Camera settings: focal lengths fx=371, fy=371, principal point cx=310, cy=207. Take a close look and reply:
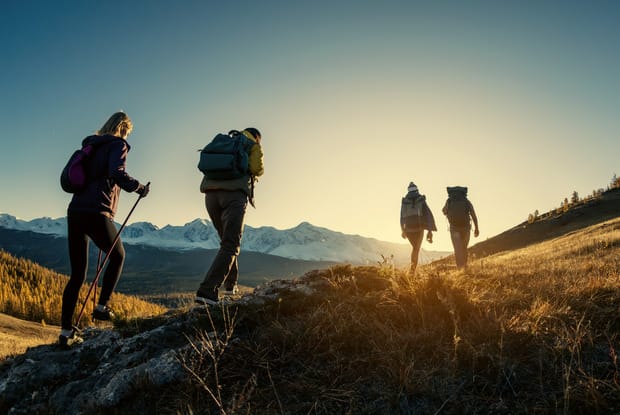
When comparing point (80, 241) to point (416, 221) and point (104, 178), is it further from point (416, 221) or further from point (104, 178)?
point (416, 221)

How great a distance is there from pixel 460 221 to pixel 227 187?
8293 millimetres

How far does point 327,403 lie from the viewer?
2.58m

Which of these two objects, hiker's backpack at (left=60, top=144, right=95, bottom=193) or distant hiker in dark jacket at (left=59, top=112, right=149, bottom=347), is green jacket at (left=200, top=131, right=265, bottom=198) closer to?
distant hiker in dark jacket at (left=59, top=112, right=149, bottom=347)

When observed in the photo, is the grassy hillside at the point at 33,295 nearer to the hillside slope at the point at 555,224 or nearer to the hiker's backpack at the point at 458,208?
the hiker's backpack at the point at 458,208

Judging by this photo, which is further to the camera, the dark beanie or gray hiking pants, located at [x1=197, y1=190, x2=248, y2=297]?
the dark beanie

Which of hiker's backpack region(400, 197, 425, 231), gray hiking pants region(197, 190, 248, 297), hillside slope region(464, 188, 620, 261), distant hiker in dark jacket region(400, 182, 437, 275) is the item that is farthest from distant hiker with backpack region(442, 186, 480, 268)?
hillside slope region(464, 188, 620, 261)

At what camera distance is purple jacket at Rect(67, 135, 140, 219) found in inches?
183

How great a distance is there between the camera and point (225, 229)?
5234mm

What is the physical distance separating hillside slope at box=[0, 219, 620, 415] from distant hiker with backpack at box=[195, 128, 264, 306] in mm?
884

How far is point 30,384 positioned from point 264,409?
2389 millimetres

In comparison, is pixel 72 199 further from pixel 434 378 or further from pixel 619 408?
pixel 619 408

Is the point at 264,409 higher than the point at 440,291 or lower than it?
lower

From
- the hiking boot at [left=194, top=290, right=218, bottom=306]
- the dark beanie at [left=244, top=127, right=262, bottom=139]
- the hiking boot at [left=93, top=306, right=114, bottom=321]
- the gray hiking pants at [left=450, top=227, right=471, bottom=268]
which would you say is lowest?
the hiking boot at [left=93, top=306, right=114, bottom=321]

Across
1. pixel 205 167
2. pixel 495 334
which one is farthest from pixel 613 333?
pixel 205 167
